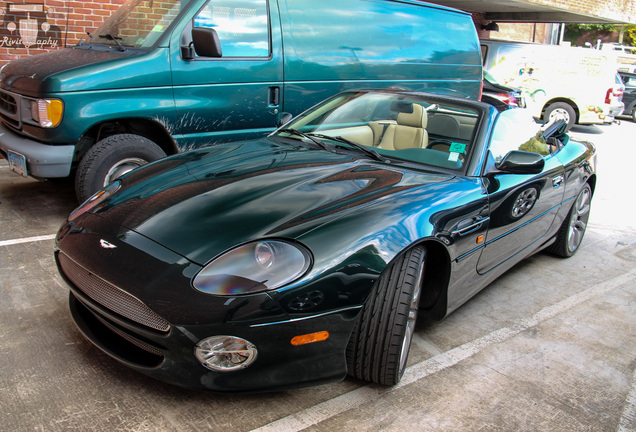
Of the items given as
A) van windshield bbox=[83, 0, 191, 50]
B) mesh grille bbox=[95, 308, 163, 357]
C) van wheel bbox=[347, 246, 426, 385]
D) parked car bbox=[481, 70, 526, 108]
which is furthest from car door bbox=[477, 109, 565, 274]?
parked car bbox=[481, 70, 526, 108]

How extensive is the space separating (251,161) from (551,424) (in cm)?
196

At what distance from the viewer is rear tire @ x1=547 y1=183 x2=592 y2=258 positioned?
4426 millimetres

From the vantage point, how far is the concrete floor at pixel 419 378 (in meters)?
2.25

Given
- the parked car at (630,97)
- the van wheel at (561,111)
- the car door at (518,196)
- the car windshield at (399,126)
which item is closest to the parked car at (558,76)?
the van wheel at (561,111)

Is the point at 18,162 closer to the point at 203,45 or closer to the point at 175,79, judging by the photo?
the point at 175,79

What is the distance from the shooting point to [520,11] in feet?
52.3

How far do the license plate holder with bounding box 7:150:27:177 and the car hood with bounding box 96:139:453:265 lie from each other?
1557mm

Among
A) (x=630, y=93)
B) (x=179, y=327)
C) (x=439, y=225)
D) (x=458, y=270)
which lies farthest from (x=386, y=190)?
(x=630, y=93)

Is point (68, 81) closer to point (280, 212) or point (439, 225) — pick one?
point (280, 212)

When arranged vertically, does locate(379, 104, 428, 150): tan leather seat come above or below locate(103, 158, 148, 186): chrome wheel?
above

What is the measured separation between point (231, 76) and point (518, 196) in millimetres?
2648

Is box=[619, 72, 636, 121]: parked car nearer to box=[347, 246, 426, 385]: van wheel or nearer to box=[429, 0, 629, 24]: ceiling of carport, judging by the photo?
box=[429, 0, 629, 24]: ceiling of carport

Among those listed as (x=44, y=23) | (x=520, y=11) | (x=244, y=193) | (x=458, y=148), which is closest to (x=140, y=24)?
(x=244, y=193)

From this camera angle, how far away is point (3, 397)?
2.24 meters
